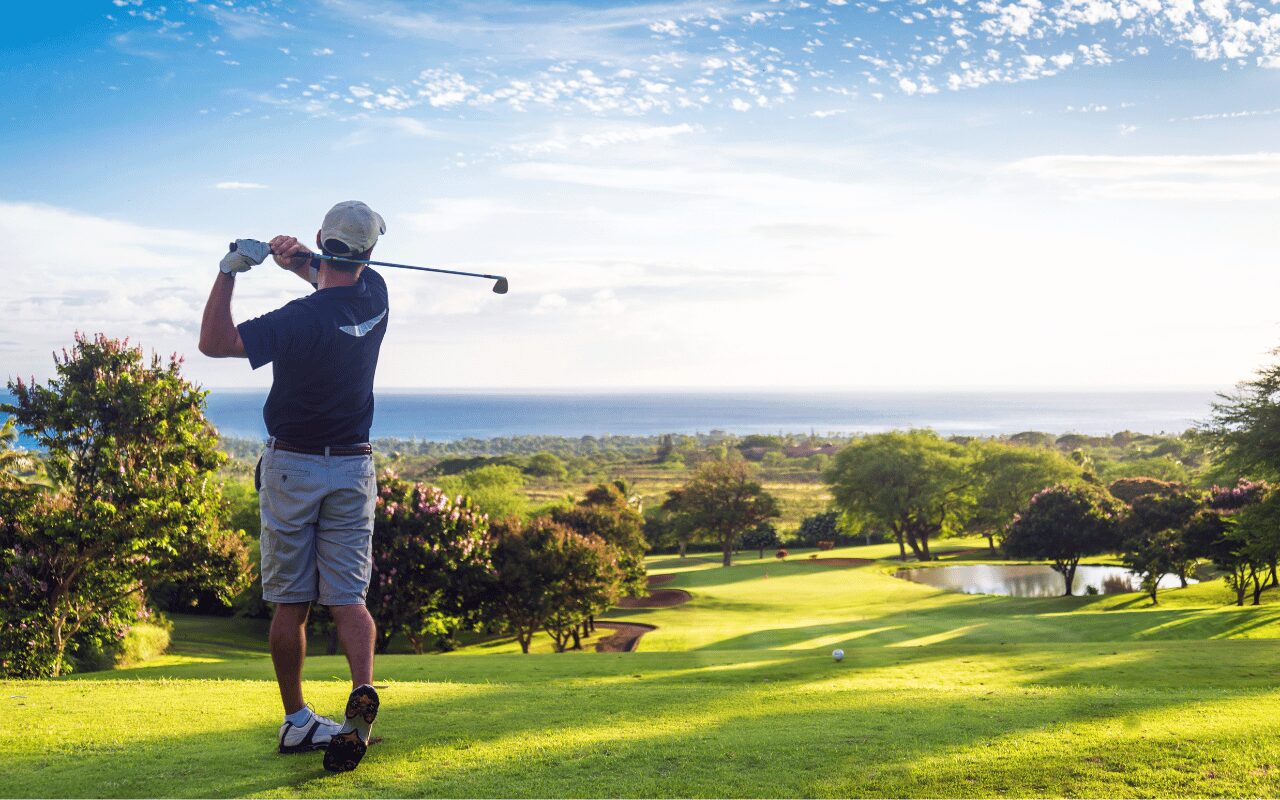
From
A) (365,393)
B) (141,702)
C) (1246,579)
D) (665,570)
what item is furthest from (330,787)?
(665,570)

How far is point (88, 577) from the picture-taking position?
19125 mm

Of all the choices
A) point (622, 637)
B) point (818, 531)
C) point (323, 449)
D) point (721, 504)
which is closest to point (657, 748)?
point (323, 449)

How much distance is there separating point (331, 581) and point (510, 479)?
7092cm

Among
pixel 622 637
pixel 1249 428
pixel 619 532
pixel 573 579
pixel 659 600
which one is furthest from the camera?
pixel 659 600

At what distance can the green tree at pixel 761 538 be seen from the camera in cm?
6981

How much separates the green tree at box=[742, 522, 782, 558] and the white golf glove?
215 feet

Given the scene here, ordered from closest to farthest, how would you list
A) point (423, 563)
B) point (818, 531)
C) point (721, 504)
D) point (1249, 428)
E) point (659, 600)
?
1. point (1249, 428)
2. point (423, 563)
3. point (659, 600)
4. point (721, 504)
5. point (818, 531)

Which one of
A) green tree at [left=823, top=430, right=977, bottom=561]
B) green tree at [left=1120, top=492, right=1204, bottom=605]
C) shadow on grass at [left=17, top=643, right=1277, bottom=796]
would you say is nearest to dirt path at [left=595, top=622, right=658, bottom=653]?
green tree at [left=1120, top=492, right=1204, bottom=605]

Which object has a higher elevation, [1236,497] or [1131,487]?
[1236,497]

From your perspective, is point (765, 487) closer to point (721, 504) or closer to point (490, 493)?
point (721, 504)

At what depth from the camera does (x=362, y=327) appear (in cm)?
530

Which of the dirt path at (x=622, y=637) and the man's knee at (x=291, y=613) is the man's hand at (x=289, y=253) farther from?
the dirt path at (x=622, y=637)

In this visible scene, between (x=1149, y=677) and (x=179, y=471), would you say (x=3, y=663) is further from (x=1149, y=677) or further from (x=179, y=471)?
(x=1149, y=677)

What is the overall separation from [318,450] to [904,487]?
198ft
